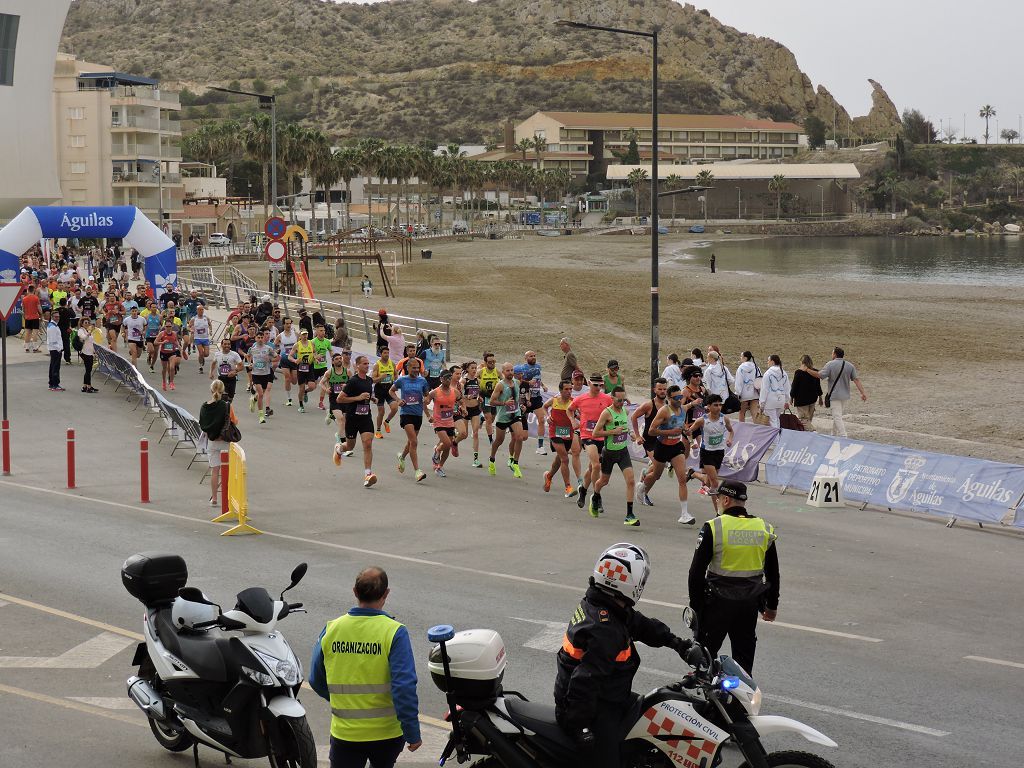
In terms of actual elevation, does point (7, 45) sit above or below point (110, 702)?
above

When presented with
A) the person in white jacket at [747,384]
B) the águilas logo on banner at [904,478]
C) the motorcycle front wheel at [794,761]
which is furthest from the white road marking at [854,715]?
the person in white jacket at [747,384]

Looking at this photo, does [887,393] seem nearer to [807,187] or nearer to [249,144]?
[249,144]

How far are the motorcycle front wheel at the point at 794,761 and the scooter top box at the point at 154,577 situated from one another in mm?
3708

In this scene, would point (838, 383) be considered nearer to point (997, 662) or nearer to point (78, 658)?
point (997, 662)

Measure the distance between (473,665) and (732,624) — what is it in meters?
2.65

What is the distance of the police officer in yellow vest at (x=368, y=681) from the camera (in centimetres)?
598

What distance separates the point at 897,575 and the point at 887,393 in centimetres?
1674

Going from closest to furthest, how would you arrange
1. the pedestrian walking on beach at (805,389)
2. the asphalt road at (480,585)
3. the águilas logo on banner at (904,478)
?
the asphalt road at (480,585) → the águilas logo on banner at (904,478) → the pedestrian walking on beach at (805,389)

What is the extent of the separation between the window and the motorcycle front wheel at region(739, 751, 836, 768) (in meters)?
65.2

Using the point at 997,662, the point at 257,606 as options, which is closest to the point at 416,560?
the point at 997,662

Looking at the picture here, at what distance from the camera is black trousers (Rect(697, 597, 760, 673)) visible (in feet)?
26.0

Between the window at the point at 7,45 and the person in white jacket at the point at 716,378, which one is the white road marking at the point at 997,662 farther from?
the window at the point at 7,45

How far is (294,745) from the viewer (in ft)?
22.2

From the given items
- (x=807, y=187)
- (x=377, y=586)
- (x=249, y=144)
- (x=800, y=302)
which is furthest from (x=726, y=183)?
(x=377, y=586)
